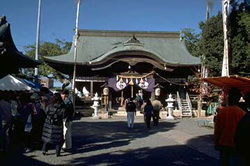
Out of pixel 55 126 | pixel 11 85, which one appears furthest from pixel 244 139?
pixel 11 85

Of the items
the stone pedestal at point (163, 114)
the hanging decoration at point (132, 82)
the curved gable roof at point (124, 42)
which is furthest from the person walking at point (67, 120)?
the curved gable roof at point (124, 42)

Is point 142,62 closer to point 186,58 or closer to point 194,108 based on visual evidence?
point 186,58

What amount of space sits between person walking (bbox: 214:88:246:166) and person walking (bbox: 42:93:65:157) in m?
4.37

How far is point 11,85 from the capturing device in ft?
43.2

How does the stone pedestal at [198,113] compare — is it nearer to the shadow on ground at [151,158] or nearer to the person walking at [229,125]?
the shadow on ground at [151,158]

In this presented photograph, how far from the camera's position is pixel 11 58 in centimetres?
522

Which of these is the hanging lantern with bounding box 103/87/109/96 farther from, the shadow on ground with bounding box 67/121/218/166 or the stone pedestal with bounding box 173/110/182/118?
the shadow on ground with bounding box 67/121/218/166

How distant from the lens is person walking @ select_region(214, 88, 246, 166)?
520cm

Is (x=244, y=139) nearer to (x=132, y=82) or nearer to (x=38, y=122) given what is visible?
(x=38, y=122)

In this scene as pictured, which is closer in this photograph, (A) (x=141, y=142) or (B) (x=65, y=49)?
(A) (x=141, y=142)

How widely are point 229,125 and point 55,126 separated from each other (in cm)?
465

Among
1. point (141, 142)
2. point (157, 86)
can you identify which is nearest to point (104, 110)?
point (157, 86)

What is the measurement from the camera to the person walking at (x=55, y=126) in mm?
8094

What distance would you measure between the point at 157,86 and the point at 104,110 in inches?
190
